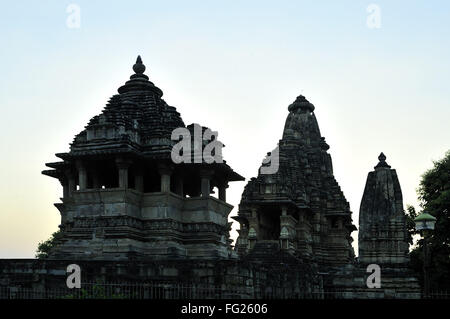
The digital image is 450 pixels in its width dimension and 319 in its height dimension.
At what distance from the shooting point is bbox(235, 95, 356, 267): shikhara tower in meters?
44.6

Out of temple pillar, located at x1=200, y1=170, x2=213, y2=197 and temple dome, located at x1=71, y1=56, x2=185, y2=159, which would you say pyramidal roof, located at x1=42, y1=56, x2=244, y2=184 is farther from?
temple pillar, located at x1=200, y1=170, x2=213, y2=197

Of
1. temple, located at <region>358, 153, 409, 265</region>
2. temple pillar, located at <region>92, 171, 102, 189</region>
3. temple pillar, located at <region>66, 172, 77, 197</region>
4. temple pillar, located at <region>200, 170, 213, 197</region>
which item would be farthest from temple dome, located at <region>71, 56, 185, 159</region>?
temple, located at <region>358, 153, 409, 265</region>

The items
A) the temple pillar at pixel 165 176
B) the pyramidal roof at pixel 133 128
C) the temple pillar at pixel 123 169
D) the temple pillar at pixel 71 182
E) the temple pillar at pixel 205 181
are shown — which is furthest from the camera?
the temple pillar at pixel 71 182

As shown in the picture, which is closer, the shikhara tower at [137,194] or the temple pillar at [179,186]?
the shikhara tower at [137,194]

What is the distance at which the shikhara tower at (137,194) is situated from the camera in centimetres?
2666

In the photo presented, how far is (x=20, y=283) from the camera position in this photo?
23.9 m

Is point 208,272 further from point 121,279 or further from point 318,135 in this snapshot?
point 318,135

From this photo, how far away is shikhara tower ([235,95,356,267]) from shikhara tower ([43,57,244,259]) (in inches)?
516

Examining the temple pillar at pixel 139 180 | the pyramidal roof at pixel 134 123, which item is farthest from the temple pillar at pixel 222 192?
the temple pillar at pixel 139 180

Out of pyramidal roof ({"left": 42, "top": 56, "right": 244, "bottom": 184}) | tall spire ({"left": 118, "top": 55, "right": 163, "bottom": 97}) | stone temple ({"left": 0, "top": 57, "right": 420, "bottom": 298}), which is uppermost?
tall spire ({"left": 118, "top": 55, "right": 163, "bottom": 97})

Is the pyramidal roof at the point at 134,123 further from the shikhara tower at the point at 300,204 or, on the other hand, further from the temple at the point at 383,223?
the shikhara tower at the point at 300,204

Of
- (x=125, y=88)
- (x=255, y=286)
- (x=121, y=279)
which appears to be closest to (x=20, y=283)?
(x=121, y=279)

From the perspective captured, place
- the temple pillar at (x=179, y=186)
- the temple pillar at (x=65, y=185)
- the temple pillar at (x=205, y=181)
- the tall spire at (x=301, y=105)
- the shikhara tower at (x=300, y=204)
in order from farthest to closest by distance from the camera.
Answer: the tall spire at (x=301, y=105) → the shikhara tower at (x=300, y=204) → the temple pillar at (x=65, y=185) → the temple pillar at (x=179, y=186) → the temple pillar at (x=205, y=181)

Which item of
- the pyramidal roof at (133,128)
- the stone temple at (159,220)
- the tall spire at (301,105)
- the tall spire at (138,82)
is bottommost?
the stone temple at (159,220)
